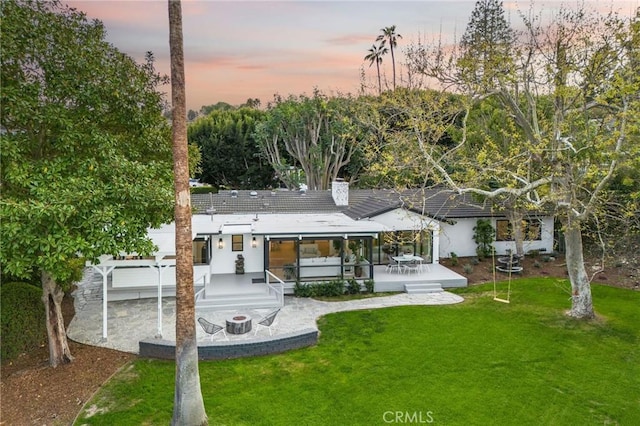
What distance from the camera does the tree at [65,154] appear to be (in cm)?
842

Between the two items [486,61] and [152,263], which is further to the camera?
[486,61]

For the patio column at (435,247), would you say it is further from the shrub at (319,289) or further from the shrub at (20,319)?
the shrub at (20,319)

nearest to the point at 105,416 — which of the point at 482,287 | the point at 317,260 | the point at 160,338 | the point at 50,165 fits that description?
the point at 160,338

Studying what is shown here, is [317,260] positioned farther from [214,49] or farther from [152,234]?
[214,49]

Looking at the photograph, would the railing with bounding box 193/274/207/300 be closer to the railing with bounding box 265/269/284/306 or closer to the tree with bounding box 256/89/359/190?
the railing with bounding box 265/269/284/306

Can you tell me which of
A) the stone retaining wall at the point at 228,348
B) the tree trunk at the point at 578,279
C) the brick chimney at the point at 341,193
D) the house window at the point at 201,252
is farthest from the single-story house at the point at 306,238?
the tree trunk at the point at 578,279

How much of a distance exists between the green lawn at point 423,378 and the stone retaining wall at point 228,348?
0.27 metres

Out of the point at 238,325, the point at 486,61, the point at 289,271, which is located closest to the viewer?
the point at 238,325

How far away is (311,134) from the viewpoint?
37.5 meters

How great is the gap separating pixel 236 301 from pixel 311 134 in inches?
934

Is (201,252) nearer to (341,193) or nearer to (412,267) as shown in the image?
(412,267)

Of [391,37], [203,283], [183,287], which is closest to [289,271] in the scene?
[203,283]

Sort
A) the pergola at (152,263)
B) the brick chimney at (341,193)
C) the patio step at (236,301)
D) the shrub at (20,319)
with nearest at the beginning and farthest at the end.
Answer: the shrub at (20,319) < the pergola at (152,263) < the patio step at (236,301) < the brick chimney at (341,193)

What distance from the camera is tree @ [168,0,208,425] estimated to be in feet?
25.4
